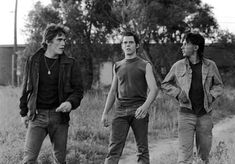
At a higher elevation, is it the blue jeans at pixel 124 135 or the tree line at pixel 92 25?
the tree line at pixel 92 25

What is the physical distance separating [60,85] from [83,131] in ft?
13.7

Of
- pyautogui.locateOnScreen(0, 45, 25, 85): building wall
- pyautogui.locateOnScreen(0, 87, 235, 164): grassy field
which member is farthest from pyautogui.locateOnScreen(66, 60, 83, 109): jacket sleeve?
pyautogui.locateOnScreen(0, 45, 25, 85): building wall

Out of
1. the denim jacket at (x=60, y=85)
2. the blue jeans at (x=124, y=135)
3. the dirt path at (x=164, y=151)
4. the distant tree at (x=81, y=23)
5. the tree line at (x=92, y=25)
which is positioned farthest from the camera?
the distant tree at (x=81, y=23)

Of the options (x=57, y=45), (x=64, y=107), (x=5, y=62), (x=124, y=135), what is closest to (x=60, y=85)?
(x=64, y=107)

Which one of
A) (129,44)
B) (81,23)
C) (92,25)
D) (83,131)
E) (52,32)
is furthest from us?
(92,25)

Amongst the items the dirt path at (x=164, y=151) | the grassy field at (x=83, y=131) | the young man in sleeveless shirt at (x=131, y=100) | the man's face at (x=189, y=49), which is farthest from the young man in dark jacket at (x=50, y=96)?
the dirt path at (x=164, y=151)

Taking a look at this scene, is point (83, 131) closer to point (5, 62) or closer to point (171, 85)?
point (171, 85)

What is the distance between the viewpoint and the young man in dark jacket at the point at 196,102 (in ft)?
14.3

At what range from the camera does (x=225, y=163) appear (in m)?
4.26

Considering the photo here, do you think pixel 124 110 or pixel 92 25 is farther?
pixel 92 25

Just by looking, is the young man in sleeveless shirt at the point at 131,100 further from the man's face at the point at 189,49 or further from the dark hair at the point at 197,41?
the dark hair at the point at 197,41

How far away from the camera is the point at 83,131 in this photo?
7.96 m

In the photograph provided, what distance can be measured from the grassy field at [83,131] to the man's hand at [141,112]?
7.93ft

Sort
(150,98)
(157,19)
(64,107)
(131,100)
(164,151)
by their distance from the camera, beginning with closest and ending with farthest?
(64,107)
(150,98)
(131,100)
(164,151)
(157,19)
